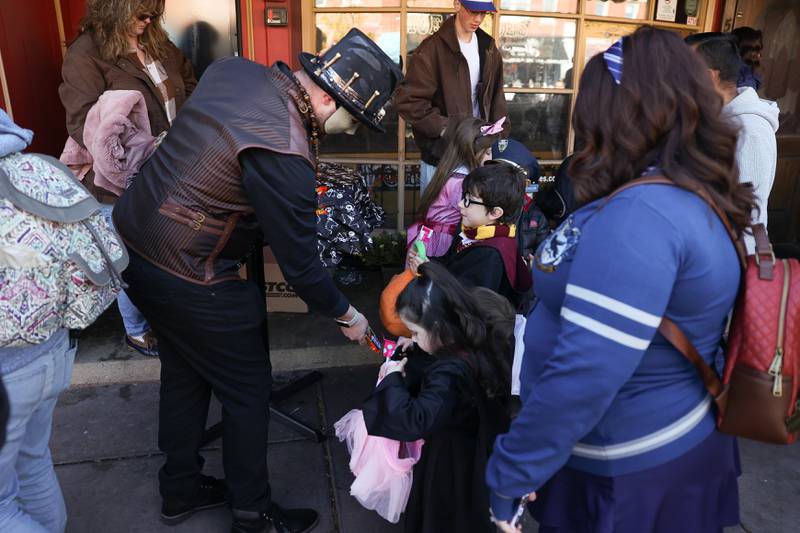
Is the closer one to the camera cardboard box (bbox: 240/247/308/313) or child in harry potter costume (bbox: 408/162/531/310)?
child in harry potter costume (bbox: 408/162/531/310)

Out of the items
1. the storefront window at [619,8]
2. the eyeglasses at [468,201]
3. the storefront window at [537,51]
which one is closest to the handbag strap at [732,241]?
the eyeglasses at [468,201]

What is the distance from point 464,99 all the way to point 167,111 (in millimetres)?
1752

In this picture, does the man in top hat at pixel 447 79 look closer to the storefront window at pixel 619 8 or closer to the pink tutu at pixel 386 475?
the storefront window at pixel 619 8

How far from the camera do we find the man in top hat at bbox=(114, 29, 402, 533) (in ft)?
6.63

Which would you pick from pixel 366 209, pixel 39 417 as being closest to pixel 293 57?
pixel 366 209

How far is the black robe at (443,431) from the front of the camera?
2.00 m

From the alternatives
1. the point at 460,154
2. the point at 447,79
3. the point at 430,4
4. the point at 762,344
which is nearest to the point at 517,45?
the point at 430,4

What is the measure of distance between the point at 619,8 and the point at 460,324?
4.09 m

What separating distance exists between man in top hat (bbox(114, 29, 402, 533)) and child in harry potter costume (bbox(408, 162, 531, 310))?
661mm

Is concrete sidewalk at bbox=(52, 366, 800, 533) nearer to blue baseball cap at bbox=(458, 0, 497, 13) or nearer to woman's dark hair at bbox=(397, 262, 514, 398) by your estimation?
woman's dark hair at bbox=(397, 262, 514, 398)

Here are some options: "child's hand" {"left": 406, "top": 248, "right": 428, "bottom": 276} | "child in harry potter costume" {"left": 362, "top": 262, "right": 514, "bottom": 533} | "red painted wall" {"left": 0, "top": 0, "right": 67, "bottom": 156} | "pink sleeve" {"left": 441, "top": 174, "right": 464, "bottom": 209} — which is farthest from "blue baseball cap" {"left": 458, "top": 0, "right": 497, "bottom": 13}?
"red painted wall" {"left": 0, "top": 0, "right": 67, "bottom": 156}

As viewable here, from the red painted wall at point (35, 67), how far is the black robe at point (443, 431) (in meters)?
3.25

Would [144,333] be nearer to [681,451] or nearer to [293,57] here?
[293,57]

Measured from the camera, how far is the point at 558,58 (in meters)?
5.17
